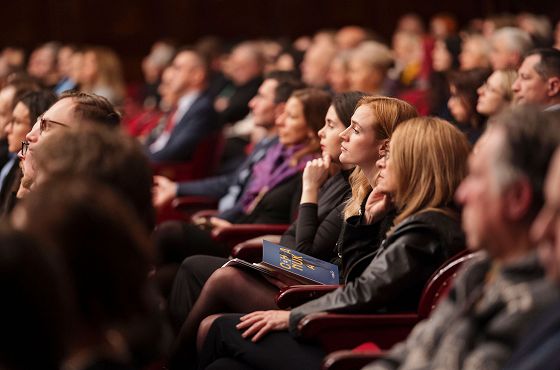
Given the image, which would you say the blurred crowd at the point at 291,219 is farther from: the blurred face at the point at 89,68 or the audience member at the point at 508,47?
the blurred face at the point at 89,68

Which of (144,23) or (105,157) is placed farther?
(144,23)

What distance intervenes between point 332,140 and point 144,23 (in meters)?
8.63

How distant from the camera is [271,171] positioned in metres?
4.83

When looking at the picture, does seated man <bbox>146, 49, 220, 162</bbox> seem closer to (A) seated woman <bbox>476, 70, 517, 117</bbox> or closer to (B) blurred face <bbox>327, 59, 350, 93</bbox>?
(B) blurred face <bbox>327, 59, 350, 93</bbox>

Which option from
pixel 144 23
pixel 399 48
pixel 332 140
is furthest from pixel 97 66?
pixel 332 140

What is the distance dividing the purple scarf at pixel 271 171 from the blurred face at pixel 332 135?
0.57 metres

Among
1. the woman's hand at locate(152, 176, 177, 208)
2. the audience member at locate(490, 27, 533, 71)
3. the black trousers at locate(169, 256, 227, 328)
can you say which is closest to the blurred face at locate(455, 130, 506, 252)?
the black trousers at locate(169, 256, 227, 328)

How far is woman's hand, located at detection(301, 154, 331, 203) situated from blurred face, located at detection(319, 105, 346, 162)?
1.4 inches

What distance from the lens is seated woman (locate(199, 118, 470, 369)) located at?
2883 millimetres

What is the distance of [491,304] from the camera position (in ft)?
6.34

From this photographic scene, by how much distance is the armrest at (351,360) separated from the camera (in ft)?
8.46

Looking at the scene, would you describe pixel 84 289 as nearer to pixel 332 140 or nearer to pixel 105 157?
pixel 105 157

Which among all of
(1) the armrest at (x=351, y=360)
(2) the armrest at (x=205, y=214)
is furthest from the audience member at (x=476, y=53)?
(1) the armrest at (x=351, y=360)

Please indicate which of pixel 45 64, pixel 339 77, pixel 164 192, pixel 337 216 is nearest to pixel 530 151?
pixel 337 216
